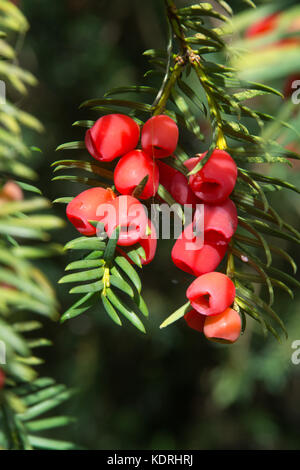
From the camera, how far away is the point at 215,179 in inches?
14.0

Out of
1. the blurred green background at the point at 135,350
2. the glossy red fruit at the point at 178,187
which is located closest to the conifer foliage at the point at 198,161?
the glossy red fruit at the point at 178,187

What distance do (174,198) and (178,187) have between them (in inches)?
0.4

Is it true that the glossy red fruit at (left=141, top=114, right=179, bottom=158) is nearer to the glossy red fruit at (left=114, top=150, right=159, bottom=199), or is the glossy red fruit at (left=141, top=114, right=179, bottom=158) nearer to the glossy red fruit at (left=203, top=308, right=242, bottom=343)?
the glossy red fruit at (left=114, top=150, right=159, bottom=199)

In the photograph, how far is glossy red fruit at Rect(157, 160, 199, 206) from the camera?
A: 15.5 inches

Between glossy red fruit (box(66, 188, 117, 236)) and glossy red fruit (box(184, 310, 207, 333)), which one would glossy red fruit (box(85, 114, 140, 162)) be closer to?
glossy red fruit (box(66, 188, 117, 236))

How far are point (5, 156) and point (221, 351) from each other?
1.08m

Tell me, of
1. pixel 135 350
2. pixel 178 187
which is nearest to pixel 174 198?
pixel 178 187

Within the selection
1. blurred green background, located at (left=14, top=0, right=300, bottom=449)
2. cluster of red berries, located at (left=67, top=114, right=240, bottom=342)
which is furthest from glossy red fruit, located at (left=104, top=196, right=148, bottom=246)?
blurred green background, located at (left=14, top=0, right=300, bottom=449)

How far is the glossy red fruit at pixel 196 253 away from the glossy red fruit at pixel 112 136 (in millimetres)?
84

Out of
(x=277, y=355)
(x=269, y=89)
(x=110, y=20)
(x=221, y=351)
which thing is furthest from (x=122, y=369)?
(x=269, y=89)

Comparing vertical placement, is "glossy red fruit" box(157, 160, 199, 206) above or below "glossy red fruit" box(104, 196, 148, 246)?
above

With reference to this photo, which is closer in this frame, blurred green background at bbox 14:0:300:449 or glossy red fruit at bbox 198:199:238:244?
glossy red fruit at bbox 198:199:238:244

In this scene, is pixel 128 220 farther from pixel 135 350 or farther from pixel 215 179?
pixel 135 350
